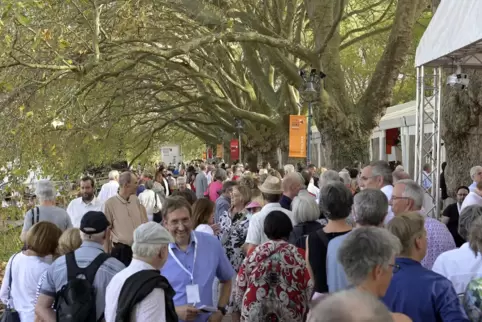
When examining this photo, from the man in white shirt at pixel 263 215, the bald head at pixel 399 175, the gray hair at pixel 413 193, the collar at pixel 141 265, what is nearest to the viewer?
the collar at pixel 141 265

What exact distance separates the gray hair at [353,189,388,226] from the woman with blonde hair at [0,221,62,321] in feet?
7.71

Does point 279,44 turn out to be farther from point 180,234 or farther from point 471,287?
point 471,287

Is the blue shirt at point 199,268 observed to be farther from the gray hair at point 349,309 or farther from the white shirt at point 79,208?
the white shirt at point 79,208

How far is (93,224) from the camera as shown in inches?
206

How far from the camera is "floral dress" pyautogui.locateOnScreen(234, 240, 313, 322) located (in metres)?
5.43

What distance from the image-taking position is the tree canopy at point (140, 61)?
11.9 metres

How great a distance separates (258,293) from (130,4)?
30.6ft

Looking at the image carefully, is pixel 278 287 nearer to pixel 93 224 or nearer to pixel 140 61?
pixel 93 224

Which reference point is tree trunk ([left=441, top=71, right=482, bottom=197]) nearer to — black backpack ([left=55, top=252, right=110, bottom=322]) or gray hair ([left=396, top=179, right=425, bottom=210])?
gray hair ([left=396, top=179, right=425, bottom=210])

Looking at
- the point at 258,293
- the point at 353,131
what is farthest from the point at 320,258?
the point at 353,131

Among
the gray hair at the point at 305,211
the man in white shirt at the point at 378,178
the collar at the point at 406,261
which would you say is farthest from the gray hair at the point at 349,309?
the man in white shirt at the point at 378,178

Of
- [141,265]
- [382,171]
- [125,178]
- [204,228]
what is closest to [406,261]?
[141,265]

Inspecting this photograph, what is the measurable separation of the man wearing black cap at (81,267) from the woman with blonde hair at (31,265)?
0.72m

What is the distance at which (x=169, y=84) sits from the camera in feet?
84.9
